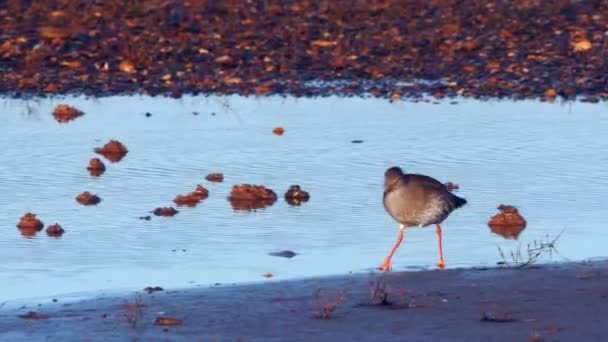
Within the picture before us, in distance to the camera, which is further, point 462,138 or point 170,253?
point 462,138

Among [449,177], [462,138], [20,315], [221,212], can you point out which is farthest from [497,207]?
[20,315]

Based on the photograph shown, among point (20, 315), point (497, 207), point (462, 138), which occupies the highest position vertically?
point (462, 138)

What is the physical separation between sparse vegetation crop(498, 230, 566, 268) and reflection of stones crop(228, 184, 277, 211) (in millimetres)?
2281

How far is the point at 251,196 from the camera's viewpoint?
11086mm

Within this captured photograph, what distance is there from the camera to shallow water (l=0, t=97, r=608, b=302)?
9.28 m

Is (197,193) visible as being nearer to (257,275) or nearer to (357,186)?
(357,186)

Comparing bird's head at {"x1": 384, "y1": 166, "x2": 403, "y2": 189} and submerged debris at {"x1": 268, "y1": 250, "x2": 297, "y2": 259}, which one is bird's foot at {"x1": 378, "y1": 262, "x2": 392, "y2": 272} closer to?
submerged debris at {"x1": 268, "y1": 250, "x2": 297, "y2": 259}

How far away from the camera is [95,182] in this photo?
39.3 feet

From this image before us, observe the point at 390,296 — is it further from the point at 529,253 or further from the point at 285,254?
the point at 285,254

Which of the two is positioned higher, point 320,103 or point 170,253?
point 320,103

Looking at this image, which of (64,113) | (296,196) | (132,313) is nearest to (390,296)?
(132,313)

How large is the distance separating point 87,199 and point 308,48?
8.17 m

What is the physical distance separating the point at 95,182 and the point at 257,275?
348cm

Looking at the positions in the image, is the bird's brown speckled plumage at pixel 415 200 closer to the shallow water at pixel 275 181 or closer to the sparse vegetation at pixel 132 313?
the shallow water at pixel 275 181
